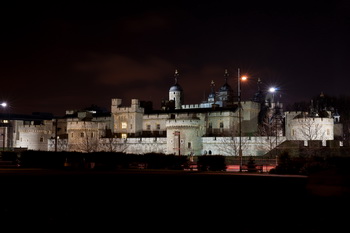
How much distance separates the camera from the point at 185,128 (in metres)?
77.4

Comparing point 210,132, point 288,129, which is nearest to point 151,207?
point 288,129

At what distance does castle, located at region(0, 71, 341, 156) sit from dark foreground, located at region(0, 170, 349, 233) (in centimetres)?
3434

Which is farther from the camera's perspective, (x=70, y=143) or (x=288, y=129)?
(x=70, y=143)

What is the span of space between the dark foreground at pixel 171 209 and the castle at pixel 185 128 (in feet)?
113

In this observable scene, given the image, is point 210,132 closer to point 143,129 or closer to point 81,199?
point 143,129

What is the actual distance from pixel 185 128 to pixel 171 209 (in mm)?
62402

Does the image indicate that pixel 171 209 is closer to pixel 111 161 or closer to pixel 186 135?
pixel 111 161

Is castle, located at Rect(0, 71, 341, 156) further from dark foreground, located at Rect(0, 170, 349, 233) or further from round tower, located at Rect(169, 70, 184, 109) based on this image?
dark foreground, located at Rect(0, 170, 349, 233)

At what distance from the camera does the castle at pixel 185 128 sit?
74062 millimetres

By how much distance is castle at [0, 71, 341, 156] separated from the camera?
243 ft

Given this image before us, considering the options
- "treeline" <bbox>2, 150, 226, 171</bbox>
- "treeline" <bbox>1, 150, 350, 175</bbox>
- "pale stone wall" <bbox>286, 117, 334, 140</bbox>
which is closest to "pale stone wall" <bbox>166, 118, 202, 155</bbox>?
"pale stone wall" <bbox>286, 117, 334, 140</bbox>

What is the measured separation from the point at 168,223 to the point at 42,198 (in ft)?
22.8

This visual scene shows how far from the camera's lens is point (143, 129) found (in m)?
98.3

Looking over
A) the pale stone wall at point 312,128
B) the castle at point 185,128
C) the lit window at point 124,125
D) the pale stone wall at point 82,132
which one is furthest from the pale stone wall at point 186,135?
the pale stone wall at point 82,132
